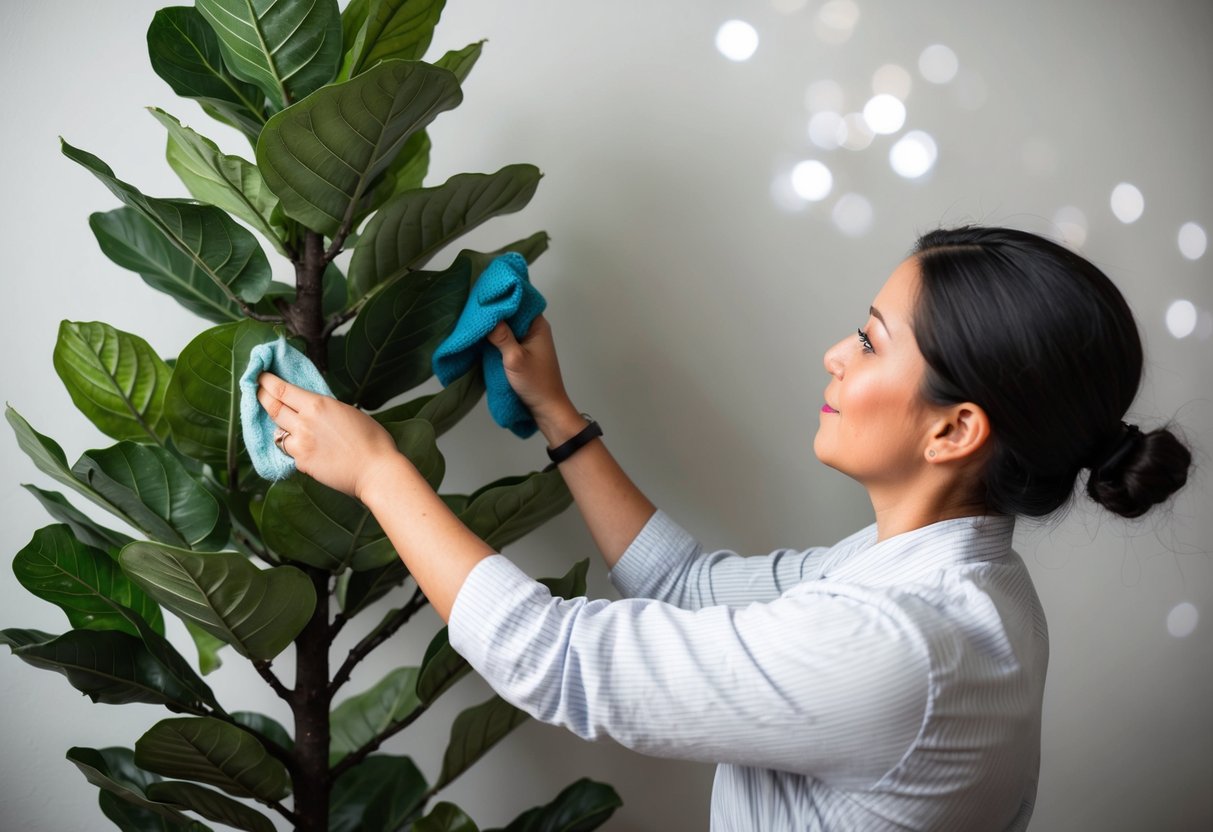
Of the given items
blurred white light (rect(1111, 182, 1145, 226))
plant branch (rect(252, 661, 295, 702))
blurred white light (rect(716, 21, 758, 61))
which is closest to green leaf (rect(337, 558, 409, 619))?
plant branch (rect(252, 661, 295, 702))

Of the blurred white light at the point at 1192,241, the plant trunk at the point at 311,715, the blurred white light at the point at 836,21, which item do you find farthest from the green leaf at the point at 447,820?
the blurred white light at the point at 1192,241

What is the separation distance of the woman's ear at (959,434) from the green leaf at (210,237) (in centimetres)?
76

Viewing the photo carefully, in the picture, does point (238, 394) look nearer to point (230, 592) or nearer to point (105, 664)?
point (230, 592)

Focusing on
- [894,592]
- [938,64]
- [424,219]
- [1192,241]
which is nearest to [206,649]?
[424,219]

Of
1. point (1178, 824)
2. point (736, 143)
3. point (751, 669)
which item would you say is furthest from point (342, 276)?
point (1178, 824)

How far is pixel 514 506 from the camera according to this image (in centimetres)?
111

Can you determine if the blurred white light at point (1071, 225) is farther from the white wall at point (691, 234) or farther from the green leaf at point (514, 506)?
the green leaf at point (514, 506)

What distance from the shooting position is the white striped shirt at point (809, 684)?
82 centimetres

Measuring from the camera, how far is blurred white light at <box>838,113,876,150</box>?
1.50 m

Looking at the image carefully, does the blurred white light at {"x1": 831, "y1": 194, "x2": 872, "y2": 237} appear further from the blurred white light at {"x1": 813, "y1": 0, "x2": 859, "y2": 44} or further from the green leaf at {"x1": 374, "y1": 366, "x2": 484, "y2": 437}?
the green leaf at {"x1": 374, "y1": 366, "x2": 484, "y2": 437}

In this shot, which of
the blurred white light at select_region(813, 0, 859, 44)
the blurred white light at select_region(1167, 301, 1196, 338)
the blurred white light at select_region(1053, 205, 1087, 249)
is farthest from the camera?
Result: the blurred white light at select_region(1167, 301, 1196, 338)

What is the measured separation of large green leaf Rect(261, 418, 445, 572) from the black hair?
540 millimetres

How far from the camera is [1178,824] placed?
1923mm

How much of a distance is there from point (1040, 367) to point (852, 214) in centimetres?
66
